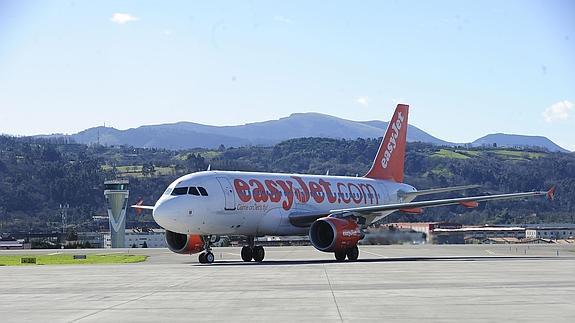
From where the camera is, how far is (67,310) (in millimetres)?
19031

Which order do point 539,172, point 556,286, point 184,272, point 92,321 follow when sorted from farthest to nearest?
point 539,172 → point 184,272 → point 556,286 → point 92,321

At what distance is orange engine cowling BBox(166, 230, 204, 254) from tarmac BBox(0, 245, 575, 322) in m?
12.2

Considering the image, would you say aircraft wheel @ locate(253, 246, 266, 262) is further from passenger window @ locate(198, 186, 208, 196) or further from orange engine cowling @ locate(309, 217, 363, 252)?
passenger window @ locate(198, 186, 208, 196)

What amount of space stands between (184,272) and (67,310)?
49.6 ft

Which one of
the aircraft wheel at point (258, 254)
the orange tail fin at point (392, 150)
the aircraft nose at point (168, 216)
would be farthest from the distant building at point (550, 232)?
the aircraft nose at point (168, 216)

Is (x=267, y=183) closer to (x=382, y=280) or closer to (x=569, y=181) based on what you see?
(x=382, y=280)

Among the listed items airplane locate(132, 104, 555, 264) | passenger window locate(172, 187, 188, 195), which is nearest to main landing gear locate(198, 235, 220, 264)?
airplane locate(132, 104, 555, 264)

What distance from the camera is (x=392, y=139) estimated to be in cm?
5819

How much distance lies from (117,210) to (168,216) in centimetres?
8679

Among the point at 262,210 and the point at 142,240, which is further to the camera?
the point at 142,240

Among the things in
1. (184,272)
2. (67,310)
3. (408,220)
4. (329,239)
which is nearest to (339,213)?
(329,239)

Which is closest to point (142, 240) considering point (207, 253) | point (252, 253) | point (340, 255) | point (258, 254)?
point (252, 253)

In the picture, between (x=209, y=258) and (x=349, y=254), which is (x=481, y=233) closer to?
(x=349, y=254)

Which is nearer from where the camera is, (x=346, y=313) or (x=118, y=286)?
(x=346, y=313)
